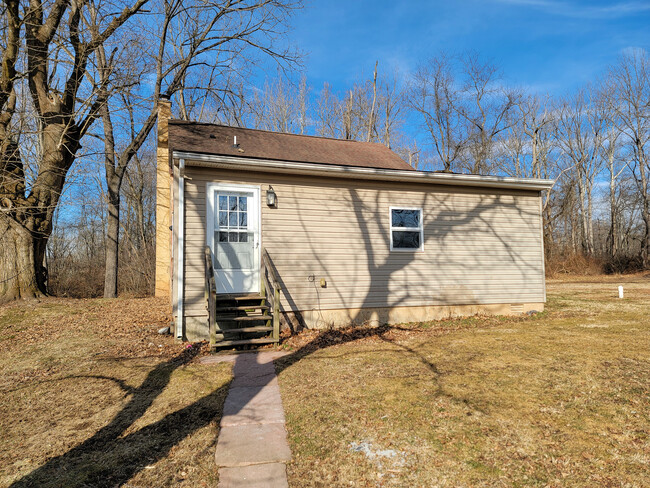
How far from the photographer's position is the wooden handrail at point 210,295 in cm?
643

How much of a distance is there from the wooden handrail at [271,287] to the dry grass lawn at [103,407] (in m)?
1.38

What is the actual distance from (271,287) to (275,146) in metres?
3.99

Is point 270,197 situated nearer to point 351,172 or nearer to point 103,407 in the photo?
point 351,172

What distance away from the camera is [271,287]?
299 inches

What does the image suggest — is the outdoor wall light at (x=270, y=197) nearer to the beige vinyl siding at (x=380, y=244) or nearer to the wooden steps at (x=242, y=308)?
the beige vinyl siding at (x=380, y=244)

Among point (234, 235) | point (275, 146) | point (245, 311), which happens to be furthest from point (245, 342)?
point (275, 146)

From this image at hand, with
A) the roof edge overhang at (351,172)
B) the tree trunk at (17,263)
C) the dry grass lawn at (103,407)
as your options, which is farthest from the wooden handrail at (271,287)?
the tree trunk at (17,263)

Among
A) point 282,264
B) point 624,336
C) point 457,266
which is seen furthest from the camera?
point 457,266

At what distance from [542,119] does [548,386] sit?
3010cm

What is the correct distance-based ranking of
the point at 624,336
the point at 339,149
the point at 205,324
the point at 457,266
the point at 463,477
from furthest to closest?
the point at 339,149
the point at 457,266
the point at 205,324
the point at 624,336
the point at 463,477

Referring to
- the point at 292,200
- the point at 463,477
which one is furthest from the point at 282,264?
the point at 463,477

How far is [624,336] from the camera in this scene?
6.70 metres

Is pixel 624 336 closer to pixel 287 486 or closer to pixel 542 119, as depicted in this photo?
pixel 287 486

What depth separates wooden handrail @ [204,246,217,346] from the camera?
6426mm
